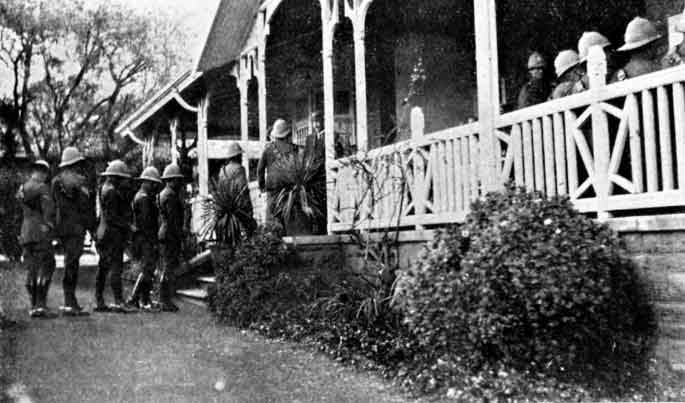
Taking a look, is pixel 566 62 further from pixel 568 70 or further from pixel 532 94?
pixel 532 94

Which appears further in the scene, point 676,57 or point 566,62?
point 566,62

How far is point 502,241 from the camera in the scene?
515cm

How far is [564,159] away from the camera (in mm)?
6059

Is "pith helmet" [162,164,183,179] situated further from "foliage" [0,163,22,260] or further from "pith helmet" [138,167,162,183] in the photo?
"foliage" [0,163,22,260]

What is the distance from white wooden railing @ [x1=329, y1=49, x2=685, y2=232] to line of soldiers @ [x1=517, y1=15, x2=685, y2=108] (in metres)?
0.32

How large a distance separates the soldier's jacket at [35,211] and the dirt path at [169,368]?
1.18 meters

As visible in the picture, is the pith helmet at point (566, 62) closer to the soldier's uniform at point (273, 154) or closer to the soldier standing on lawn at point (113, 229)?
the soldier's uniform at point (273, 154)

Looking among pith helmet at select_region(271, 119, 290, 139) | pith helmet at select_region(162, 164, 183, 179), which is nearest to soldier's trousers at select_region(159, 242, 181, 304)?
pith helmet at select_region(162, 164, 183, 179)

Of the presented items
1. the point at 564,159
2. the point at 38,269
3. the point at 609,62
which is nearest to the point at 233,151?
the point at 38,269

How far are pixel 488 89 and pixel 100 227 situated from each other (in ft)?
19.0

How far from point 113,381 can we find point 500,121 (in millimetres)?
4076

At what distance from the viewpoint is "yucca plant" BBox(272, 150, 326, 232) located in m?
9.62

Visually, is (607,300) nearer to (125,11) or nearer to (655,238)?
(655,238)

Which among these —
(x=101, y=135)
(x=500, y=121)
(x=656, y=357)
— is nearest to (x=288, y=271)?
(x=500, y=121)
